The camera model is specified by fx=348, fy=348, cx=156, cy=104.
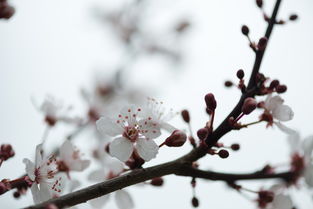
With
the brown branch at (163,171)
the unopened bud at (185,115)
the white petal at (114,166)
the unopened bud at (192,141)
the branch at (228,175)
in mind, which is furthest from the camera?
the white petal at (114,166)

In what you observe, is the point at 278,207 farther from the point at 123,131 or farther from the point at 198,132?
the point at 123,131

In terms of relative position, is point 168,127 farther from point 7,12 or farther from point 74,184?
point 7,12

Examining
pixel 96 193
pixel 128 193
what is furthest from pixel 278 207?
pixel 96 193

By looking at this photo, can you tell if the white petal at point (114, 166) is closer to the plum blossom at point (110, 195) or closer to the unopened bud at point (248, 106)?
the plum blossom at point (110, 195)

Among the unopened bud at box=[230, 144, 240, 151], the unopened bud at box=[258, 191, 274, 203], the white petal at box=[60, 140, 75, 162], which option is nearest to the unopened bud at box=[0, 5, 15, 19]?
the white petal at box=[60, 140, 75, 162]

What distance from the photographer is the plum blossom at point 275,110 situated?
1.65 meters

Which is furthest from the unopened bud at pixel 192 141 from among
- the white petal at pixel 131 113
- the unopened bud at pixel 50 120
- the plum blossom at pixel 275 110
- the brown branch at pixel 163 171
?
the unopened bud at pixel 50 120

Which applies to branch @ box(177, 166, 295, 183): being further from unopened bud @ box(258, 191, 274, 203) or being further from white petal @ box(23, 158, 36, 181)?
white petal @ box(23, 158, 36, 181)

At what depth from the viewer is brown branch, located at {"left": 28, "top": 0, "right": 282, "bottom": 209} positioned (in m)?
1.20

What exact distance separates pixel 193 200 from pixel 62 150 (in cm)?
Answer: 78

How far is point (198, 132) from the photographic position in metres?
1.43

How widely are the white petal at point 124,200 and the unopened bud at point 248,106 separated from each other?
2.61ft

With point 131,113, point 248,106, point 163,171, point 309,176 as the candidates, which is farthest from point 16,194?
point 309,176

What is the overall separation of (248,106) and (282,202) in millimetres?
609
